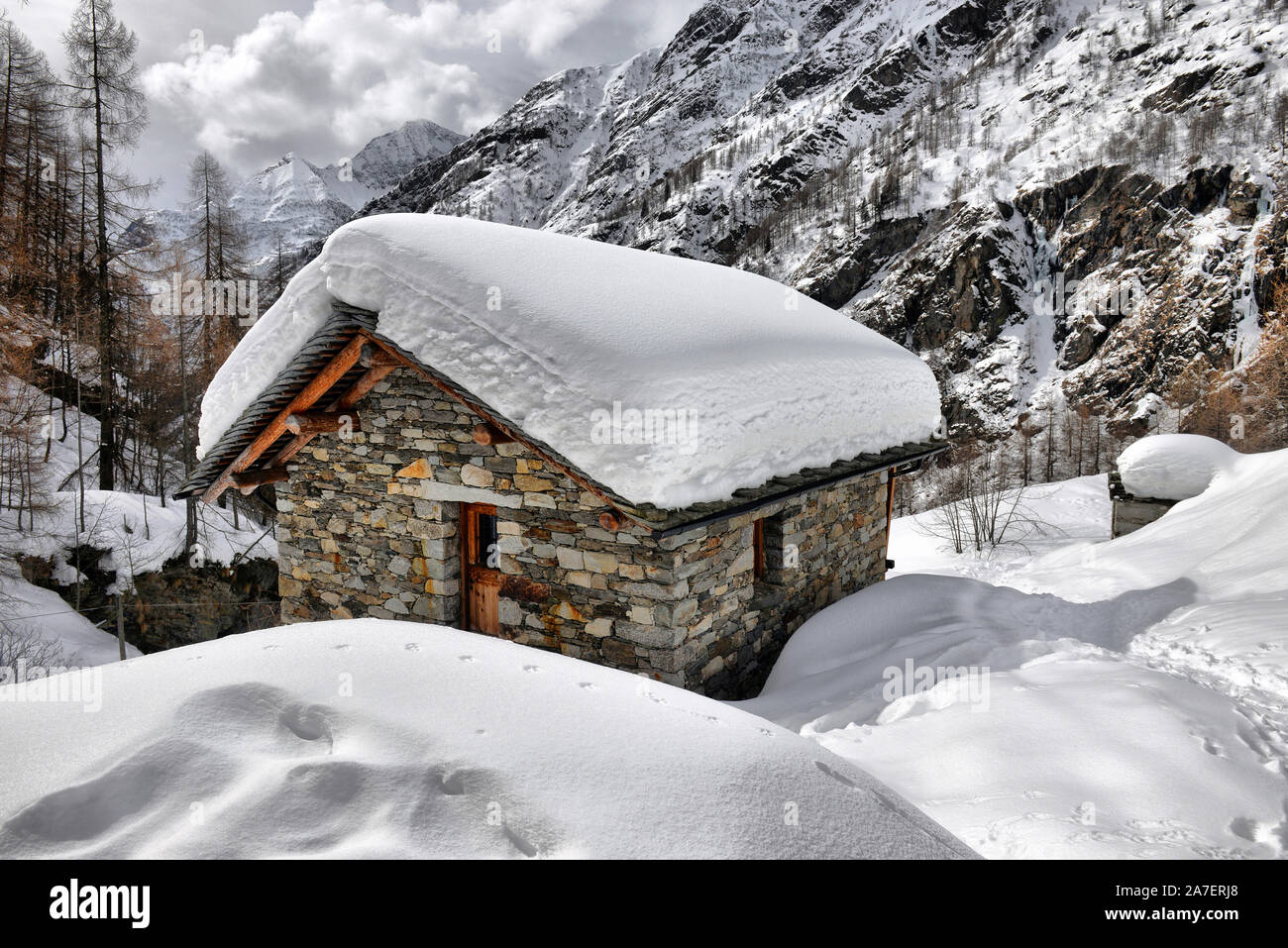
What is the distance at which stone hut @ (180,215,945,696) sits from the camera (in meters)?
5.06

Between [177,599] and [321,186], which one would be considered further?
[321,186]

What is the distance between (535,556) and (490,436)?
1073 mm

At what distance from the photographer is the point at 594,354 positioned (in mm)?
5039

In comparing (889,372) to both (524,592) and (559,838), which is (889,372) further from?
(559,838)

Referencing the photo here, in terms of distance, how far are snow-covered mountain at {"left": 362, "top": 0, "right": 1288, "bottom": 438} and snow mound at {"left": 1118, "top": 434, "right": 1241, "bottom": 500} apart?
27162mm

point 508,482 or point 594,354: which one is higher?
point 594,354

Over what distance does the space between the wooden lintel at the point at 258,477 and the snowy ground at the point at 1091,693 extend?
5.51 meters

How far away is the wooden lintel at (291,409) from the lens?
6.19m

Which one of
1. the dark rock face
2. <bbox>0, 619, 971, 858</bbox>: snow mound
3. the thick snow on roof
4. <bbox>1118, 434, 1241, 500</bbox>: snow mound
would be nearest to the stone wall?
the thick snow on roof

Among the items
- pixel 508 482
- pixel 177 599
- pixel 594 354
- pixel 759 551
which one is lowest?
pixel 177 599

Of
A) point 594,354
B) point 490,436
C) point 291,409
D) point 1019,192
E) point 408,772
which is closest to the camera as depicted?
point 408,772

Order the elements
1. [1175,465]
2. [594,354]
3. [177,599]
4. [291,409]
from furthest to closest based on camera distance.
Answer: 1. [177,599]
2. [1175,465]
3. [291,409]
4. [594,354]

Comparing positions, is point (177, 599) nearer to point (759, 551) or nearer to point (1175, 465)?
point (759, 551)

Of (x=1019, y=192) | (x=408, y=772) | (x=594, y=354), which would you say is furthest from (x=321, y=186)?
(x=408, y=772)
